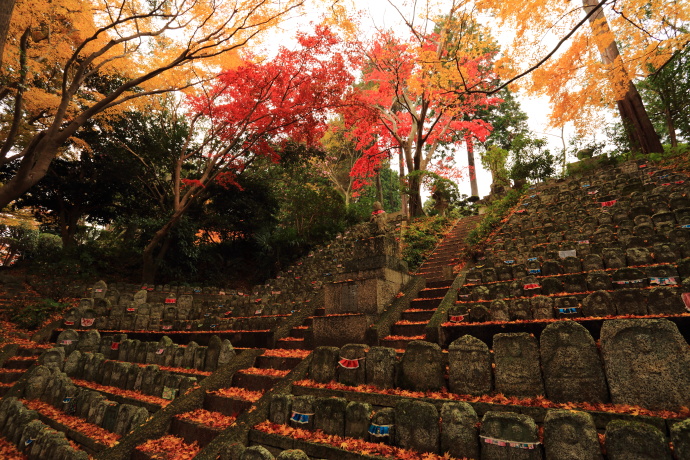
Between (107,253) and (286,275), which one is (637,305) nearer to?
(286,275)

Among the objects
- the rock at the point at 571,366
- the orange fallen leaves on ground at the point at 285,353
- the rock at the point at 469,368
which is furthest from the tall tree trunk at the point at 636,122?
the orange fallen leaves on ground at the point at 285,353

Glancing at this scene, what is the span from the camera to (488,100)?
18953 mm

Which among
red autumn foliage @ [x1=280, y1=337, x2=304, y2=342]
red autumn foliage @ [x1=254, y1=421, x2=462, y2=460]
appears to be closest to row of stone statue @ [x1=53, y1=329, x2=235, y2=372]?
red autumn foliage @ [x1=280, y1=337, x2=304, y2=342]

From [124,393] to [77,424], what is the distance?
0.57 meters

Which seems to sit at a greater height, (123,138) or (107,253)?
(123,138)

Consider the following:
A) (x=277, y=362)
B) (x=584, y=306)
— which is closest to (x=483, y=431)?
(x=584, y=306)

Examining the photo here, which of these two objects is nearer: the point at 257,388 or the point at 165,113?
the point at 257,388

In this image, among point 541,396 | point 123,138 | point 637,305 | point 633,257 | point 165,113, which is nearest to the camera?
point 541,396

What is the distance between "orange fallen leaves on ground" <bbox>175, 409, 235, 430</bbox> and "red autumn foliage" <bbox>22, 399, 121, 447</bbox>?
719 millimetres

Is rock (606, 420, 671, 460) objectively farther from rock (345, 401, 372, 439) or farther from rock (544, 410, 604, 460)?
rock (345, 401, 372, 439)

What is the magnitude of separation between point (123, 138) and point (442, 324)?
48.6ft

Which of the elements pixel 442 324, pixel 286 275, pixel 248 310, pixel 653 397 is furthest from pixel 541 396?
pixel 286 275

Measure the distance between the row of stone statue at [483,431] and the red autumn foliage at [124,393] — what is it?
2.05 m

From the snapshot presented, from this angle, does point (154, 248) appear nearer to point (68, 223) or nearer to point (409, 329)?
point (68, 223)
